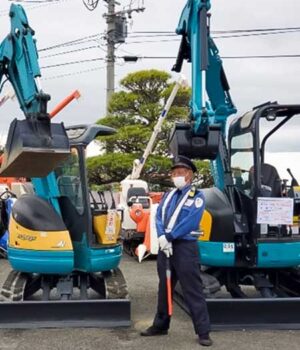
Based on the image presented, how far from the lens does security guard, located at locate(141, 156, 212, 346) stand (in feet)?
18.5

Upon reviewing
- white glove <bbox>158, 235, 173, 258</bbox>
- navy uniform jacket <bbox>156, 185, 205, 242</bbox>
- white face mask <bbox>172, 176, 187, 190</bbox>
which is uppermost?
white face mask <bbox>172, 176, 187, 190</bbox>

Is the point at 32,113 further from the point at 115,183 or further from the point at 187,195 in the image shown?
the point at 115,183

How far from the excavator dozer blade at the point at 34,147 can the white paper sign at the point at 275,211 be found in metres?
2.19

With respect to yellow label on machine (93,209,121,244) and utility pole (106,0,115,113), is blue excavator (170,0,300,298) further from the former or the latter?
utility pole (106,0,115,113)

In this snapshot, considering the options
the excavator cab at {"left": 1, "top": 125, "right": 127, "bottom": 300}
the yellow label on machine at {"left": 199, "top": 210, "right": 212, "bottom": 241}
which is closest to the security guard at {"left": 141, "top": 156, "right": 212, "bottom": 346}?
the yellow label on machine at {"left": 199, "top": 210, "right": 212, "bottom": 241}

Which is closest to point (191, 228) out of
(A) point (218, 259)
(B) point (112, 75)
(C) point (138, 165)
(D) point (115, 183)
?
(A) point (218, 259)

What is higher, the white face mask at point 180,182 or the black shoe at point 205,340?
the white face mask at point 180,182

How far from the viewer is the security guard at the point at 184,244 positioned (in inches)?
222

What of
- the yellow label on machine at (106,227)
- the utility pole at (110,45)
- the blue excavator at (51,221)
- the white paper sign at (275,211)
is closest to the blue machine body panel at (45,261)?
the blue excavator at (51,221)

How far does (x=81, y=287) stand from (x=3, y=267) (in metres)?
4.26

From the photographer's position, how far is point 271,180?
22.5 feet

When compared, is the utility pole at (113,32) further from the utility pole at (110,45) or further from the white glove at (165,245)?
the white glove at (165,245)

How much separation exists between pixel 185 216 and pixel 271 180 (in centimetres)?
158

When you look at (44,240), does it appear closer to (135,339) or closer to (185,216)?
(135,339)
